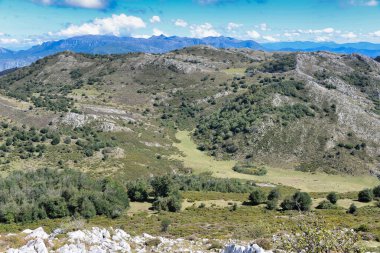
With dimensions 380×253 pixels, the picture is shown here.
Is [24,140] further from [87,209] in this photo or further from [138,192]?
[87,209]

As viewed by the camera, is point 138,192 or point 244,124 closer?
point 138,192

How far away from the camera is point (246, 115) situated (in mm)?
146375

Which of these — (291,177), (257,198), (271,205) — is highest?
(271,205)

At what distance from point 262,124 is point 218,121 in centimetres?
2326

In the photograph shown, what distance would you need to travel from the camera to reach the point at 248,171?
112500 mm

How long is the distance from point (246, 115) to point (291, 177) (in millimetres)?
42937

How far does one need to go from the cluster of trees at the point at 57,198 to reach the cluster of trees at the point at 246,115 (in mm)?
64485

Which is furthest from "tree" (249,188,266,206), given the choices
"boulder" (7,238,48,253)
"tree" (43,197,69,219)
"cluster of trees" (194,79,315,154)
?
"cluster of trees" (194,79,315,154)

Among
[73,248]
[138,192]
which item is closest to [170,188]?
[138,192]

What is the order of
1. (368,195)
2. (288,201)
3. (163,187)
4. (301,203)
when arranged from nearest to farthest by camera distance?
1. (301,203)
2. (288,201)
3. (368,195)
4. (163,187)

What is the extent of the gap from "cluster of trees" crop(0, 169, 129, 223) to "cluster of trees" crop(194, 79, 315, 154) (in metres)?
64.5

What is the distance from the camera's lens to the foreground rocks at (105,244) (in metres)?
30.5

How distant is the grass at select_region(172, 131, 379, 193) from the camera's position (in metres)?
100

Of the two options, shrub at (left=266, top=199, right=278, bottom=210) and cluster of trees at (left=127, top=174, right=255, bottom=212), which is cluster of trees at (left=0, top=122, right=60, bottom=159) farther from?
shrub at (left=266, top=199, right=278, bottom=210)
